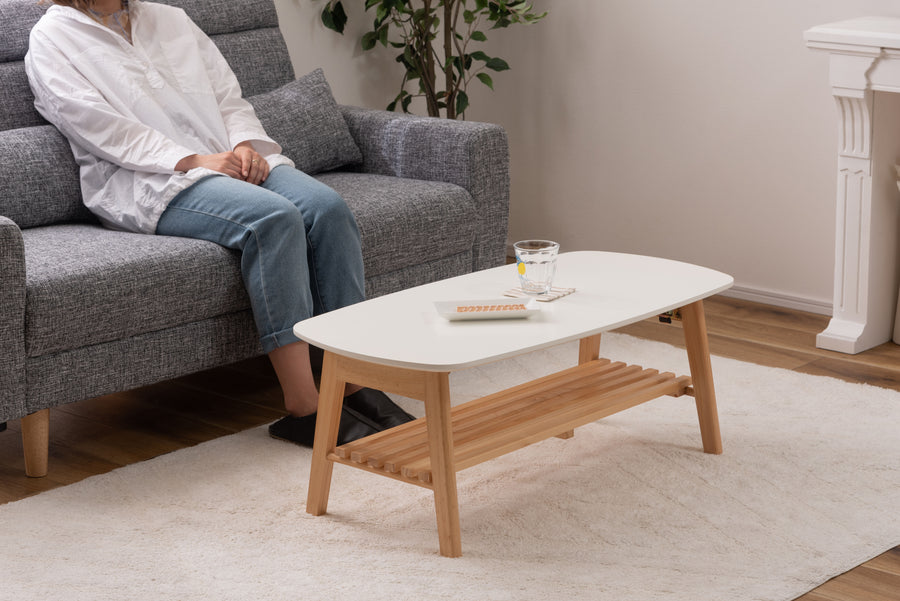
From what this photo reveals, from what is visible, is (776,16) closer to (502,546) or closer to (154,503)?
(502,546)

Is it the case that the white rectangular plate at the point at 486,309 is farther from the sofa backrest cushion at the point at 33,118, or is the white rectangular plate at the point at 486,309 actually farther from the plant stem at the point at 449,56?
the plant stem at the point at 449,56

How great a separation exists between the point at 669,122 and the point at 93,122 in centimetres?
180

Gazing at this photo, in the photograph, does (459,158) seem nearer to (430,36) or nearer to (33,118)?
(430,36)

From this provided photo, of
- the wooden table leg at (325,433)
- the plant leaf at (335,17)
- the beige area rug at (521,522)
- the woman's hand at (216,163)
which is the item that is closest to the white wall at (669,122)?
the plant leaf at (335,17)

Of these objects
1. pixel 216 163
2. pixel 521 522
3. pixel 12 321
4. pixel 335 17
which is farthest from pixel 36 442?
pixel 335 17

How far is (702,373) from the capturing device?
2334mm

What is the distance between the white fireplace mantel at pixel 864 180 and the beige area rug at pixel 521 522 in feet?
1.64

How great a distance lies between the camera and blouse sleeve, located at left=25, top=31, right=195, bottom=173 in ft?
8.49

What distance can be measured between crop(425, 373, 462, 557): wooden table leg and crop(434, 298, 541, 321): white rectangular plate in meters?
0.17

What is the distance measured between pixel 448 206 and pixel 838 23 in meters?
1.07

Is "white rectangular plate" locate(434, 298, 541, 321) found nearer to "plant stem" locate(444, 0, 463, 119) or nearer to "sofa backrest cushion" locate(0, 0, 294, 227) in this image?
"sofa backrest cushion" locate(0, 0, 294, 227)

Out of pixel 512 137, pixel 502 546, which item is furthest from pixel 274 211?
pixel 512 137

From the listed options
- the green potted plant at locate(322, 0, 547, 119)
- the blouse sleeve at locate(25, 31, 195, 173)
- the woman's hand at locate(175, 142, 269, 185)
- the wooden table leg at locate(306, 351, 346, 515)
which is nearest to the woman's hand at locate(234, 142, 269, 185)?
the woman's hand at locate(175, 142, 269, 185)

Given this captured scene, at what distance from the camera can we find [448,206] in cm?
294
